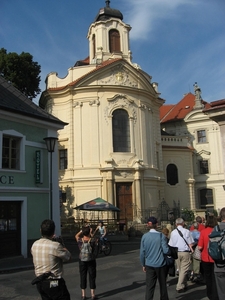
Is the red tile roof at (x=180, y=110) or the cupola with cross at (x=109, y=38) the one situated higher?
the cupola with cross at (x=109, y=38)

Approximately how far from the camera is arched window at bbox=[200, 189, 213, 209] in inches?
1558

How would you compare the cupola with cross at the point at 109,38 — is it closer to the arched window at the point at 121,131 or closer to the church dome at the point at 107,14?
the church dome at the point at 107,14

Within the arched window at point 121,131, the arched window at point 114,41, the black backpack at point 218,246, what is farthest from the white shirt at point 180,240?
the arched window at point 114,41

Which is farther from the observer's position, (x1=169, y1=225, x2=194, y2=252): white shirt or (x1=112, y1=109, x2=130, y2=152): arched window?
(x1=112, y1=109, x2=130, y2=152): arched window

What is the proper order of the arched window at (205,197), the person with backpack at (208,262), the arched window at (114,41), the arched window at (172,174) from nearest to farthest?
the person with backpack at (208,262) → the arched window at (114,41) → the arched window at (172,174) → the arched window at (205,197)

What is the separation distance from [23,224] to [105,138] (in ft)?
49.8

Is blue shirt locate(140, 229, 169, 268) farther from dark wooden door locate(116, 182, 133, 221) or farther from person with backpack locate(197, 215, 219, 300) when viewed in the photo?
dark wooden door locate(116, 182, 133, 221)

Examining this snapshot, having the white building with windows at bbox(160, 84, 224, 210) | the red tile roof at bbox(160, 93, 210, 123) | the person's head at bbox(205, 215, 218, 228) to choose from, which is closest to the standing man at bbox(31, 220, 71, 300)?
the person's head at bbox(205, 215, 218, 228)

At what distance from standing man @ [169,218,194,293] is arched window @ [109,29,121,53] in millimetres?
29748

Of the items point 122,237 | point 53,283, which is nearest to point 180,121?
point 122,237

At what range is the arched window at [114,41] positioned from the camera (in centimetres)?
3581

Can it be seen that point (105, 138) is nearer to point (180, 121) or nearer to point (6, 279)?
point (180, 121)

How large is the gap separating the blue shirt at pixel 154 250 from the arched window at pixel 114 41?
31270 mm

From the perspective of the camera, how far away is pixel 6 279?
1074cm
